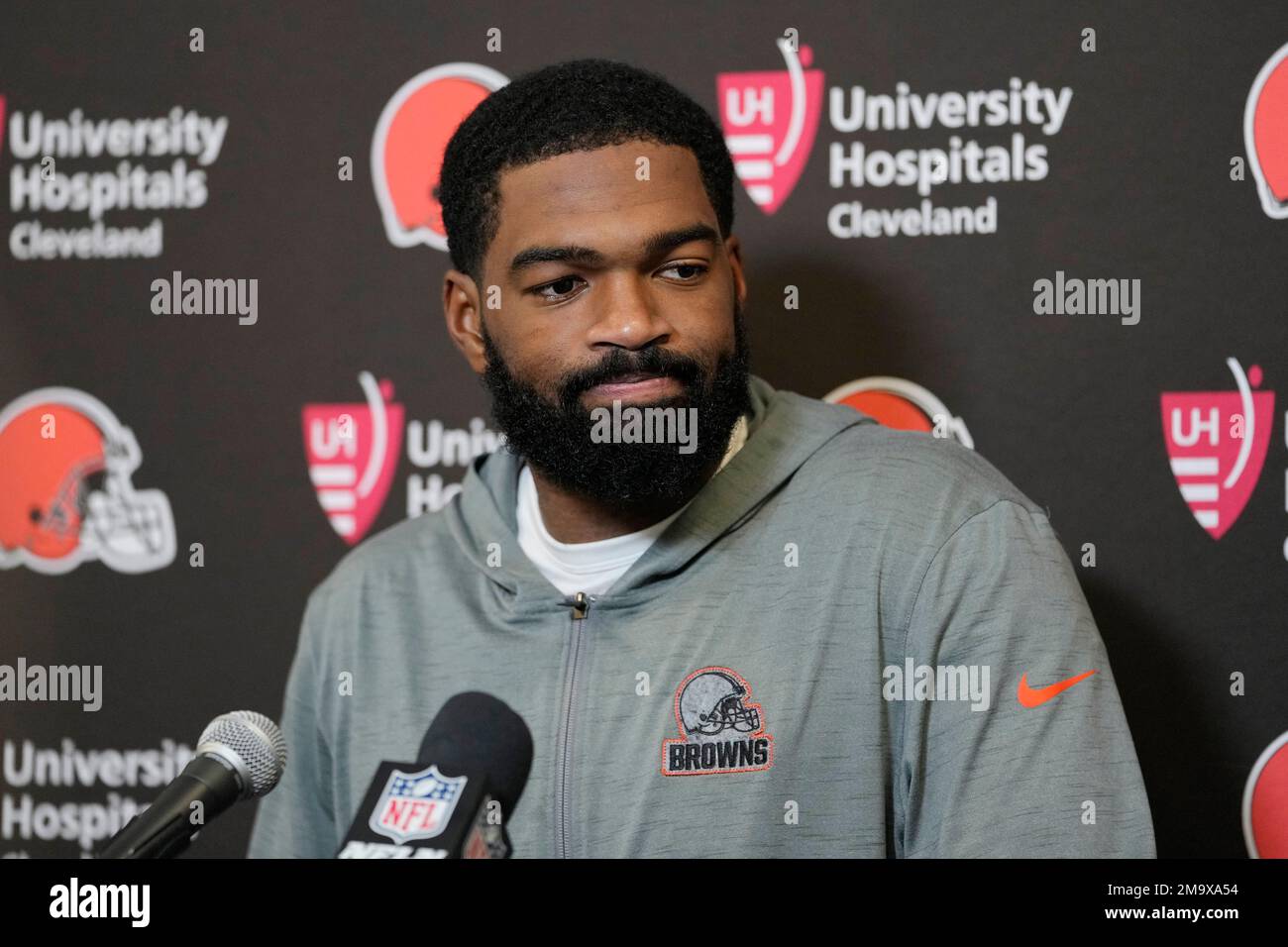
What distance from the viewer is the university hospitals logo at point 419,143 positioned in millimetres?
1674

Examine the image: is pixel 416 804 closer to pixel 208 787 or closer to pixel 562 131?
pixel 208 787

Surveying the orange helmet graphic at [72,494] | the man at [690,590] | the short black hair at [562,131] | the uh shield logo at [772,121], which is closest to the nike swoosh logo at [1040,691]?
the man at [690,590]

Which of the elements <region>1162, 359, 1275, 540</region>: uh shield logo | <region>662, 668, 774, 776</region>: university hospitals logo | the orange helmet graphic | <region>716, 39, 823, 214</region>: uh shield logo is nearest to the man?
<region>662, 668, 774, 776</region>: university hospitals logo

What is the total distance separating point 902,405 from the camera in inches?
62.3

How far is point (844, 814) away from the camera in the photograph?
1.25m

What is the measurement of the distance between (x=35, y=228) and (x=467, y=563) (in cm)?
84

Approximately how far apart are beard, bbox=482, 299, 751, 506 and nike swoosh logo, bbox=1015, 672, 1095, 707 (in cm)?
40

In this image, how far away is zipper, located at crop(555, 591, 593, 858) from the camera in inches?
51.0

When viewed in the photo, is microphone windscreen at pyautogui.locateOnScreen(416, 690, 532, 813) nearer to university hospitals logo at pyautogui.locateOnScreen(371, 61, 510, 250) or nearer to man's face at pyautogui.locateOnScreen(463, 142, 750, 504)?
man's face at pyautogui.locateOnScreen(463, 142, 750, 504)

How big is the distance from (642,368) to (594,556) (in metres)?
0.23
